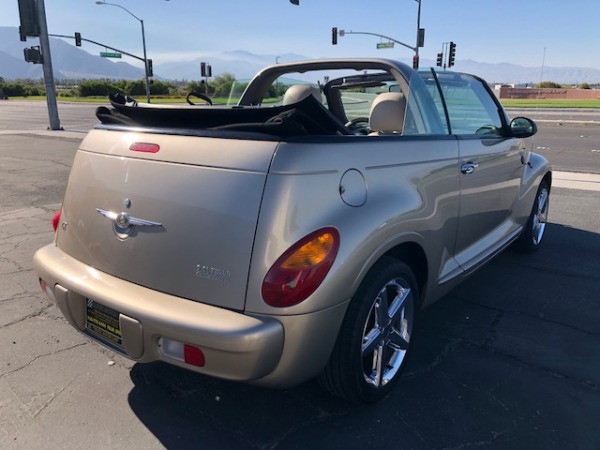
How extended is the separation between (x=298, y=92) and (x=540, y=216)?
284 cm

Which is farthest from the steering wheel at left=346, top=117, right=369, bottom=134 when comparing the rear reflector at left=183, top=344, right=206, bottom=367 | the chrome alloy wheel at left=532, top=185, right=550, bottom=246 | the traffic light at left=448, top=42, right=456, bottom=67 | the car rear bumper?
the traffic light at left=448, top=42, right=456, bottom=67

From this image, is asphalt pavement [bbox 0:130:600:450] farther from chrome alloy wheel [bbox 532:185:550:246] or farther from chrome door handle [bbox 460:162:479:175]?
chrome door handle [bbox 460:162:479:175]

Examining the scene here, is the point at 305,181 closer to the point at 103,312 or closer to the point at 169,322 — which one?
the point at 169,322

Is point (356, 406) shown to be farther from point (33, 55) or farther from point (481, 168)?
point (33, 55)

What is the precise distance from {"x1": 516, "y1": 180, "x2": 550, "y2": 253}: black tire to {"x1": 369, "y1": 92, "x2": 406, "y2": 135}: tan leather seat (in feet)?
7.46

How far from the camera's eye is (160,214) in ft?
7.13

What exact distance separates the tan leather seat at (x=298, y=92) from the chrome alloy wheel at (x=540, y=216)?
250 centimetres

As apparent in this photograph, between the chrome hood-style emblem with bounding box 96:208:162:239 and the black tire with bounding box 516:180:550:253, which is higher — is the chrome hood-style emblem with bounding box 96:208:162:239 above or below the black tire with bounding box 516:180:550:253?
above

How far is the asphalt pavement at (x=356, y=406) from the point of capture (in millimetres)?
2320

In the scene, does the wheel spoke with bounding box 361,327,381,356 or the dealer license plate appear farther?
the wheel spoke with bounding box 361,327,381,356

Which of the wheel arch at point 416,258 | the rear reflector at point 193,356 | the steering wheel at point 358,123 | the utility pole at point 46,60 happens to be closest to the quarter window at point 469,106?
the steering wheel at point 358,123

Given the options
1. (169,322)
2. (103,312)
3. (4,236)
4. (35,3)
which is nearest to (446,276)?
(169,322)

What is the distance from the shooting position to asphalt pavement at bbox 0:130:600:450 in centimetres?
232

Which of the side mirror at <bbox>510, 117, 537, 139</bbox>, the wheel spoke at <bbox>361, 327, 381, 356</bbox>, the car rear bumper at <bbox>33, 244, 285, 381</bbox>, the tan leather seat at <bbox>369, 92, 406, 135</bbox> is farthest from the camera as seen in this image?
the side mirror at <bbox>510, 117, 537, 139</bbox>
